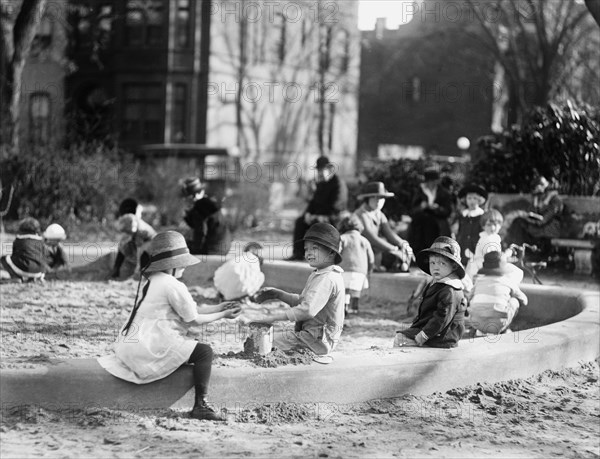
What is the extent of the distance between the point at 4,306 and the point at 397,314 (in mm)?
4151

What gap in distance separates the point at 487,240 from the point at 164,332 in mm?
4403

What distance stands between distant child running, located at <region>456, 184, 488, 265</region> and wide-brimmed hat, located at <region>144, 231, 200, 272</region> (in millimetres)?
4759

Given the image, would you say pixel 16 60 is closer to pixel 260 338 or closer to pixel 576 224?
pixel 576 224

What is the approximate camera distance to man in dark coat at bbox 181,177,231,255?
42.3 ft

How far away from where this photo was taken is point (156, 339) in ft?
20.4

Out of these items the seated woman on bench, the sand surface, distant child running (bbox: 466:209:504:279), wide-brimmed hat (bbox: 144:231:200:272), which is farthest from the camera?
the seated woman on bench

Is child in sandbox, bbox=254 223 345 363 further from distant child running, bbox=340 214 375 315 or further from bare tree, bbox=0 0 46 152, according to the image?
bare tree, bbox=0 0 46 152

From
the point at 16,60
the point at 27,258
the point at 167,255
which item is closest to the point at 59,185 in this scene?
the point at 16,60

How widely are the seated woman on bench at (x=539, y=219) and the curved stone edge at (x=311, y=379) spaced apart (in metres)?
6.52

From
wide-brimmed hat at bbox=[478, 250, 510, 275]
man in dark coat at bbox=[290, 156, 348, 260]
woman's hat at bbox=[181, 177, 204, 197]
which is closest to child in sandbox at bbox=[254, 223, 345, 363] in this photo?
wide-brimmed hat at bbox=[478, 250, 510, 275]

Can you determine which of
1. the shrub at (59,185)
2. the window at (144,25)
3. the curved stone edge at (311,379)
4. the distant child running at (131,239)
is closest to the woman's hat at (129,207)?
the distant child running at (131,239)

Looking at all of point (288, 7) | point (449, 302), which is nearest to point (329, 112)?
point (288, 7)

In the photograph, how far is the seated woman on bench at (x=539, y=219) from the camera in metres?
14.1

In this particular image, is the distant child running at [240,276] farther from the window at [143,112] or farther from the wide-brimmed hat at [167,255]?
the window at [143,112]
